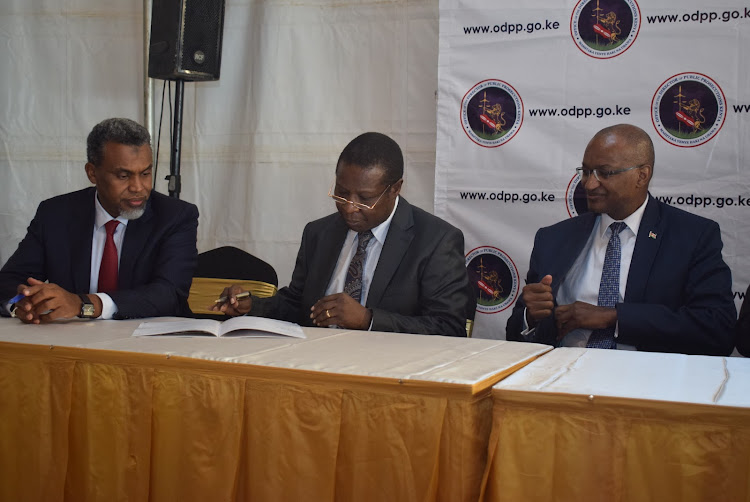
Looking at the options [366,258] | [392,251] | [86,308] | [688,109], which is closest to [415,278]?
[392,251]

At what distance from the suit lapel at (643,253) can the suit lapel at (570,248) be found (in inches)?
8.5

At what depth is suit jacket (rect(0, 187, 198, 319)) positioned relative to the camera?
2.97 metres

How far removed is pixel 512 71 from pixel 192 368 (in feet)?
8.20

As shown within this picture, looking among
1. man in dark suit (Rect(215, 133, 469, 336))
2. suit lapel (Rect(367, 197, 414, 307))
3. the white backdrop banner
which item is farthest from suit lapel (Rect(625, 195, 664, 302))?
suit lapel (Rect(367, 197, 414, 307))

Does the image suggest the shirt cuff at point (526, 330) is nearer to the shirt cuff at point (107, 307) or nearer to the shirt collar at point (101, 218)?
the shirt cuff at point (107, 307)

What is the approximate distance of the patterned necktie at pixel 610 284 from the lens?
2688 millimetres

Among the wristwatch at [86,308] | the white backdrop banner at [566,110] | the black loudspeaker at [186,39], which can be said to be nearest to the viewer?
the wristwatch at [86,308]

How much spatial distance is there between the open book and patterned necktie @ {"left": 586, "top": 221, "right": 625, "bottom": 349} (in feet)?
3.75

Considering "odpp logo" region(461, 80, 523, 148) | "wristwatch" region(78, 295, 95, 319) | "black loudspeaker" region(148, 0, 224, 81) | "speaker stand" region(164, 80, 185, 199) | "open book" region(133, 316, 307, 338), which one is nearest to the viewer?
"open book" region(133, 316, 307, 338)

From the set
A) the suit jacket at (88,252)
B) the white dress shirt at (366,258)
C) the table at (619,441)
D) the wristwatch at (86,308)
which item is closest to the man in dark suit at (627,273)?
the white dress shirt at (366,258)

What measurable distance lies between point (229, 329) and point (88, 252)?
3.87ft

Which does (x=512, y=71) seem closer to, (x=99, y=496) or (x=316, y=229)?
(x=316, y=229)

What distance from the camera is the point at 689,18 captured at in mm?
3355

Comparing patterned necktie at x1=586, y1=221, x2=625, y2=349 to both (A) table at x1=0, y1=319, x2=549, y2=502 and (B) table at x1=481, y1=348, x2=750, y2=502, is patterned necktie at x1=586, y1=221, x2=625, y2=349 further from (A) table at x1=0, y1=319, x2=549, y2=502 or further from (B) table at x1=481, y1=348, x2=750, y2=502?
(B) table at x1=481, y1=348, x2=750, y2=502
